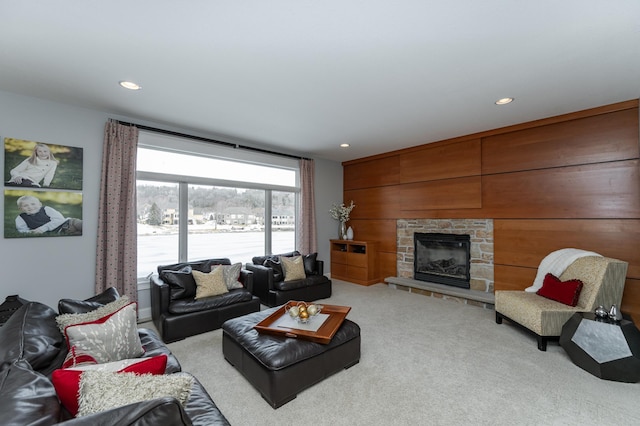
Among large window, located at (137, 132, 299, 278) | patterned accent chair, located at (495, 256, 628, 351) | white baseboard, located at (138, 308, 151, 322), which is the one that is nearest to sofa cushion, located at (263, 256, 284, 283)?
large window, located at (137, 132, 299, 278)

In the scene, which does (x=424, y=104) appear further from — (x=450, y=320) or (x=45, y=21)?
(x=45, y=21)

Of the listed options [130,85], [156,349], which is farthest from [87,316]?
[130,85]

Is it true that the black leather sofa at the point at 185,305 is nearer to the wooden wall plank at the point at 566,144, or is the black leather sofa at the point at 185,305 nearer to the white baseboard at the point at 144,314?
the white baseboard at the point at 144,314

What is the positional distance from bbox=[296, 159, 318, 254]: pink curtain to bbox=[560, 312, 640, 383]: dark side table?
13.2 ft

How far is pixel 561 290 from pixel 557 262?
48 centimetres

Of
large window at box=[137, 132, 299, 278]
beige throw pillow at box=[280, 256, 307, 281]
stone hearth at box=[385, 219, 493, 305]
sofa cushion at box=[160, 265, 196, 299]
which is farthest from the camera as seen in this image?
beige throw pillow at box=[280, 256, 307, 281]

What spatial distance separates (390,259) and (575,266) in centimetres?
296

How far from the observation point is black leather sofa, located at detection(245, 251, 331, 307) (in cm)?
424

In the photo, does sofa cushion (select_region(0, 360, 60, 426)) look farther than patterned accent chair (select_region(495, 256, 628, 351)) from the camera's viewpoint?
No

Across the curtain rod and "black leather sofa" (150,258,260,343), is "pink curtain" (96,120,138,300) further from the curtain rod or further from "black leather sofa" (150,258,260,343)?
→ "black leather sofa" (150,258,260,343)

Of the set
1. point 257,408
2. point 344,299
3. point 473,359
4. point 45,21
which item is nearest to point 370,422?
point 257,408

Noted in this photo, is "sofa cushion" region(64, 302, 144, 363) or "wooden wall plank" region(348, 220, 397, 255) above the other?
"wooden wall plank" region(348, 220, 397, 255)

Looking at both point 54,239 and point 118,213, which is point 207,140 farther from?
point 54,239

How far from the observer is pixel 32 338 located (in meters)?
1.47
